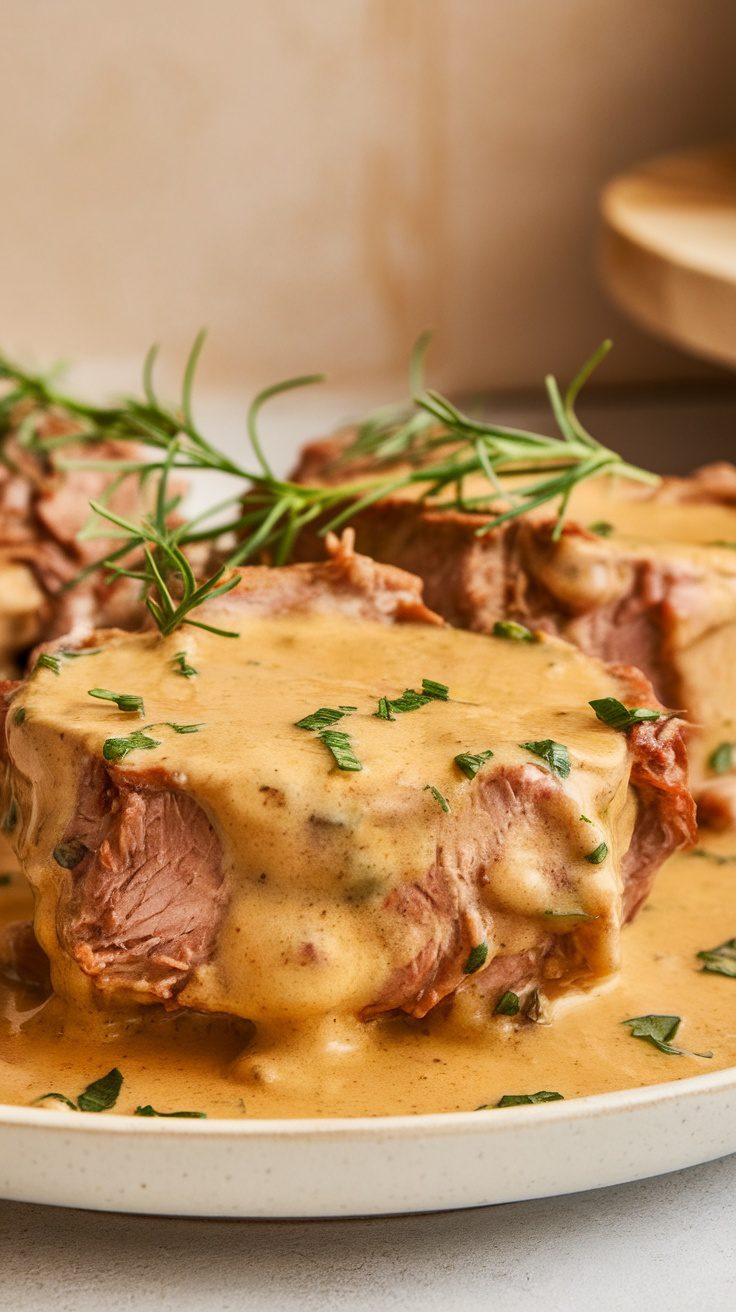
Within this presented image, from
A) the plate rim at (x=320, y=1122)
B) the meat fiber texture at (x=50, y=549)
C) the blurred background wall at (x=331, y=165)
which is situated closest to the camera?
the plate rim at (x=320, y=1122)

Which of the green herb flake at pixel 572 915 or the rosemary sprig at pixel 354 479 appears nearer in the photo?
the green herb flake at pixel 572 915

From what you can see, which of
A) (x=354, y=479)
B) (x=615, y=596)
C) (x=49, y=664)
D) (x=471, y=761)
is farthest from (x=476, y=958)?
(x=354, y=479)

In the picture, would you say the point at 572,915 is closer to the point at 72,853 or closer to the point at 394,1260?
the point at 394,1260

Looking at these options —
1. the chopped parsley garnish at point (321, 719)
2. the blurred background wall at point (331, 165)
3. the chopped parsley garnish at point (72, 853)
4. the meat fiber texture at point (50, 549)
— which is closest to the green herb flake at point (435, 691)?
the chopped parsley garnish at point (321, 719)

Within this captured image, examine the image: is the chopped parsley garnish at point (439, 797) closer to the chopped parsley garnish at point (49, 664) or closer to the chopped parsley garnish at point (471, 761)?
the chopped parsley garnish at point (471, 761)

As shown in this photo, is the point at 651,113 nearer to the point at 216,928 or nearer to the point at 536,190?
the point at 536,190
